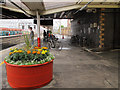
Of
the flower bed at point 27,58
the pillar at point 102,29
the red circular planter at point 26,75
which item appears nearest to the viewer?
the red circular planter at point 26,75

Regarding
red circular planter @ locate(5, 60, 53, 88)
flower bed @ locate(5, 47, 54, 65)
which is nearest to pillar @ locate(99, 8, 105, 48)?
flower bed @ locate(5, 47, 54, 65)

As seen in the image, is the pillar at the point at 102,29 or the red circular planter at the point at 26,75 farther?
the pillar at the point at 102,29

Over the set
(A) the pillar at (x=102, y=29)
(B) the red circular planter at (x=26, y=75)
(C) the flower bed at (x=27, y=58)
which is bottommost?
(B) the red circular planter at (x=26, y=75)

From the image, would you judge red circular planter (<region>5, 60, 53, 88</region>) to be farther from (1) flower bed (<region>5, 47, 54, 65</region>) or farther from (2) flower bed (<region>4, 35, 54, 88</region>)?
(1) flower bed (<region>5, 47, 54, 65</region>)

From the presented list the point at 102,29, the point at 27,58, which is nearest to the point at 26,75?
the point at 27,58

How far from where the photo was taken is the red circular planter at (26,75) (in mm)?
3183

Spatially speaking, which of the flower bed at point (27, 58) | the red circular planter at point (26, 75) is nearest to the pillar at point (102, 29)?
the flower bed at point (27, 58)

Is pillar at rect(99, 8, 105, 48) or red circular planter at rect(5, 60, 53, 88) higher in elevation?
pillar at rect(99, 8, 105, 48)

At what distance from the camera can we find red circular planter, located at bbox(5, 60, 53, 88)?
10.4ft

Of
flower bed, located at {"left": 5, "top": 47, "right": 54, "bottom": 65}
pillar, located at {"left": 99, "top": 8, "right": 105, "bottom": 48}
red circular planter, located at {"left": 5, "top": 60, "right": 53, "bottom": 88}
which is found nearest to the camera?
red circular planter, located at {"left": 5, "top": 60, "right": 53, "bottom": 88}

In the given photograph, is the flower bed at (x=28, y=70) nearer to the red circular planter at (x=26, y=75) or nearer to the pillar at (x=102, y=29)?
the red circular planter at (x=26, y=75)

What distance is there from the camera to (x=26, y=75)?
320cm

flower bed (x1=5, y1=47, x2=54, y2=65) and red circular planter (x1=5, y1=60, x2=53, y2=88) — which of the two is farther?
flower bed (x1=5, y1=47, x2=54, y2=65)

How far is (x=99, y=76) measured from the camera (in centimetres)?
427
